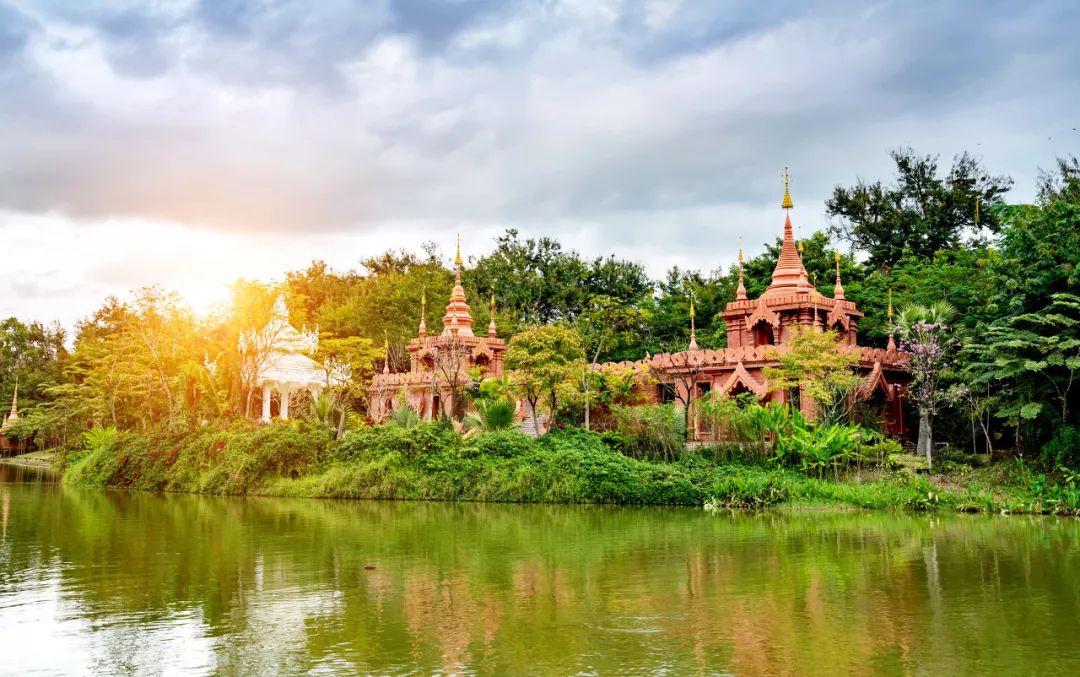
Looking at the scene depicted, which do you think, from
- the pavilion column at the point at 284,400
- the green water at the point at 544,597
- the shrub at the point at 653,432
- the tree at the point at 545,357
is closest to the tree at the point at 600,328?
the tree at the point at 545,357

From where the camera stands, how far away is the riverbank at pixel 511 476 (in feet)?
74.6

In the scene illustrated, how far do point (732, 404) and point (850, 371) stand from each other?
153 inches

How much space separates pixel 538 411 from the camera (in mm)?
31672

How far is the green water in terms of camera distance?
28.2 feet

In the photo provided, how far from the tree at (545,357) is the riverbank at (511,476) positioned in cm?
239

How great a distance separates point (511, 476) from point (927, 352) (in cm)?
1099

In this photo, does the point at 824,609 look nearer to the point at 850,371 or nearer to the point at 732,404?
the point at 732,404

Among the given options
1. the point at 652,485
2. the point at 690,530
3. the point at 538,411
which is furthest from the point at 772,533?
the point at 538,411

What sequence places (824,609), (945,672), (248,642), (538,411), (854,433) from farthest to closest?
(538,411) < (854,433) < (824,609) < (248,642) < (945,672)

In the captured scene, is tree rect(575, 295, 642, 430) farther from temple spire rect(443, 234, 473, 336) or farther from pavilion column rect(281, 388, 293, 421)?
pavilion column rect(281, 388, 293, 421)

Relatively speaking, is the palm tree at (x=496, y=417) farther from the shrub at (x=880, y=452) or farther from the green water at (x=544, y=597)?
the shrub at (x=880, y=452)

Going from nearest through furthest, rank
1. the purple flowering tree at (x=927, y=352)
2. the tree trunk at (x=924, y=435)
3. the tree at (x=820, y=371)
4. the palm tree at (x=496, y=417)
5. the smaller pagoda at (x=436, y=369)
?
the purple flowering tree at (x=927, y=352), the tree trunk at (x=924, y=435), the tree at (x=820, y=371), the palm tree at (x=496, y=417), the smaller pagoda at (x=436, y=369)

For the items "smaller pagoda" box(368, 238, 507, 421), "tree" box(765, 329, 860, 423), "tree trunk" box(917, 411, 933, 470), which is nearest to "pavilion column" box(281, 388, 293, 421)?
"smaller pagoda" box(368, 238, 507, 421)

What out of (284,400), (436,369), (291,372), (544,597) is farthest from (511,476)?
(291,372)
